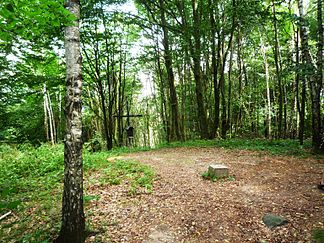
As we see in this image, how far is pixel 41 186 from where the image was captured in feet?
20.0

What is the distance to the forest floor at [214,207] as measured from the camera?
11.9 feet

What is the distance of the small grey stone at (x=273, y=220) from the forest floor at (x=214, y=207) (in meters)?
→ 0.08

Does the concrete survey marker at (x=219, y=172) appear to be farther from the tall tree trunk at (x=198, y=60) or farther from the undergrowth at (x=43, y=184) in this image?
the tall tree trunk at (x=198, y=60)

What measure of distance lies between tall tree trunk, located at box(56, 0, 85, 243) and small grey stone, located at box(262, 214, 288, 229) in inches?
121

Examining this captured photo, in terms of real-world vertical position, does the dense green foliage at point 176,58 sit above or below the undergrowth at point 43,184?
above

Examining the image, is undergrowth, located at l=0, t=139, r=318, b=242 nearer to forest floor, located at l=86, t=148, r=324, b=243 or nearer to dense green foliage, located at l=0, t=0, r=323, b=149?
forest floor, located at l=86, t=148, r=324, b=243

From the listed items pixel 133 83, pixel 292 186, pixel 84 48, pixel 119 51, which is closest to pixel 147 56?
pixel 119 51

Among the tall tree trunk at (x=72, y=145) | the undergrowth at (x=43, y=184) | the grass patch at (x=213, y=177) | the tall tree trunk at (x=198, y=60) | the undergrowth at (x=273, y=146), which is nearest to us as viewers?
the tall tree trunk at (x=72, y=145)

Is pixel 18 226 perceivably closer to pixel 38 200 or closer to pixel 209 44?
pixel 38 200

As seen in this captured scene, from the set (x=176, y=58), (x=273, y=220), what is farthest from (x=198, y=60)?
(x=273, y=220)

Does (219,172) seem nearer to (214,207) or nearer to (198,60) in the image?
(214,207)

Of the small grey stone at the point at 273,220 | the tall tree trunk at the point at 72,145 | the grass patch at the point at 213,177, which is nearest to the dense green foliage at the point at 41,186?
the tall tree trunk at the point at 72,145

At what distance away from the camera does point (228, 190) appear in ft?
17.0

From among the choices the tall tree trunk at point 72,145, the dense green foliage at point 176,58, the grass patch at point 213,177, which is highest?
the dense green foliage at point 176,58
